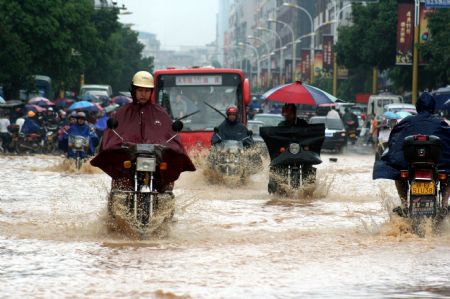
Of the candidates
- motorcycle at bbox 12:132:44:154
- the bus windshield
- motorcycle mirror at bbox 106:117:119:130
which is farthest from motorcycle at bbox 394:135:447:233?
motorcycle at bbox 12:132:44:154

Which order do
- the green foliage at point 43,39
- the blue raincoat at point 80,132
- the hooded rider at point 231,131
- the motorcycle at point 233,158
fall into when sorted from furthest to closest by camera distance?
the green foliage at point 43,39 < the blue raincoat at point 80,132 < the hooded rider at point 231,131 < the motorcycle at point 233,158

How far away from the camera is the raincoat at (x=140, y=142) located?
42.0 ft

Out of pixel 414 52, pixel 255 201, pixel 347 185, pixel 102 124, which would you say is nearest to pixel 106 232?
pixel 255 201

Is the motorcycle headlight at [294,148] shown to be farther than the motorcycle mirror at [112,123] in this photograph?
Yes

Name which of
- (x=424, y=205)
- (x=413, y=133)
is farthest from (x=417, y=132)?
(x=424, y=205)

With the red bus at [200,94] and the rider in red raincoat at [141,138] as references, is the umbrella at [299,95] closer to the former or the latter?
the rider in red raincoat at [141,138]

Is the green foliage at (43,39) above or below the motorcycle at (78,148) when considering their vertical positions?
above

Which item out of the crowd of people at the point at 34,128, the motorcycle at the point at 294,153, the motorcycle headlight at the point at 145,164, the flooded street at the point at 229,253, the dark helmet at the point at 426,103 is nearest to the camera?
the flooded street at the point at 229,253

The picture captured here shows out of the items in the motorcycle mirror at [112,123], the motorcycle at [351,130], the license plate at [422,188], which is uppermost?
the motorcycle mirror at [112,123]

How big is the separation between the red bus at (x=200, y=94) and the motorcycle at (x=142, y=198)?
14667mm

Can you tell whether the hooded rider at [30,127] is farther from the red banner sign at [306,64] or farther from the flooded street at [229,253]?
the red banner sign at [306,64]

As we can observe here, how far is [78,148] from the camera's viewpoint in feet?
92.4

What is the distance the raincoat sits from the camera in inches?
504

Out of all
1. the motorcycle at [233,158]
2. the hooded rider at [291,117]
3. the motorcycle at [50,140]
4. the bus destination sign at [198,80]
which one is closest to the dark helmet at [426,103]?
the hooded rider at [291,117]
